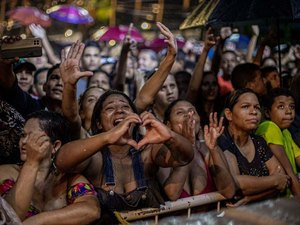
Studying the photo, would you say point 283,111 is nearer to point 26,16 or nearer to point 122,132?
point 122,132

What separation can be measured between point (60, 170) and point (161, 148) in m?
0.78

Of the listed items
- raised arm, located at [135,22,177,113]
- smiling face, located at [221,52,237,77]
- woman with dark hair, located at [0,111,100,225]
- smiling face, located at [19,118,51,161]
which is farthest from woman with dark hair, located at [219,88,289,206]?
smiling face, located at [221,52,237,77]

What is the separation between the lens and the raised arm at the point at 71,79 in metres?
4.86

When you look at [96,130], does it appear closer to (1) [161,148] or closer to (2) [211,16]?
(1) [161,148]

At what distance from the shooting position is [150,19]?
68.2 feet

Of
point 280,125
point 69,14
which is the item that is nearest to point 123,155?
point 280,125

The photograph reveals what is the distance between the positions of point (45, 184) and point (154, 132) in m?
0.73

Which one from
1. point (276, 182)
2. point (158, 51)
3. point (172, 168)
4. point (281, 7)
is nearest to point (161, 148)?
point (172, 168)

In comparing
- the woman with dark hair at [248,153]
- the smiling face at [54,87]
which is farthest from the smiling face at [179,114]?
the smiling face at [54,87]

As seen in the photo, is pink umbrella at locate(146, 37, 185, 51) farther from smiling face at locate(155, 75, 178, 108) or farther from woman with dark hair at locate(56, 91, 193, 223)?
woman with dark hair at locate(56, 91, 193, 223)

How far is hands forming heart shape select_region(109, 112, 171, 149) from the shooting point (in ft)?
14.2

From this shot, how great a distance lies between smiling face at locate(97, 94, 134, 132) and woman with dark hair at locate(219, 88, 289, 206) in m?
1.01

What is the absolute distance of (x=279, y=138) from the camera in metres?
6.23

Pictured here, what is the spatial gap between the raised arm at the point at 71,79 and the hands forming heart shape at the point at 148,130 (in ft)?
1.85
